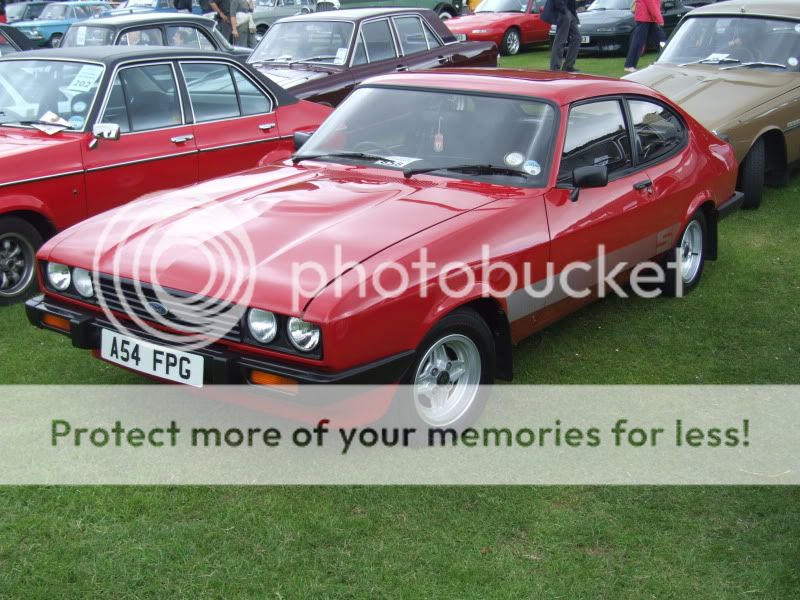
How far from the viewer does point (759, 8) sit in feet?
28.5

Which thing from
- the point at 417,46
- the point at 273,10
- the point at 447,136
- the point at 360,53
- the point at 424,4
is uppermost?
the point at 447,136

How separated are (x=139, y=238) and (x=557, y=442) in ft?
6.87

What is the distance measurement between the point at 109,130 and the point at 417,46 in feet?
19.1

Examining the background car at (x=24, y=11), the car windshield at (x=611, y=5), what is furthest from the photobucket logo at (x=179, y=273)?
the background car at (x=24, y=11)

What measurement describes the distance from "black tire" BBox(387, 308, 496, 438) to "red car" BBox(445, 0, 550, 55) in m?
15.0

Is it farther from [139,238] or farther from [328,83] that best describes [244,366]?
[328,83]

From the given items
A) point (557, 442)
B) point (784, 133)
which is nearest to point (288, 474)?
point (557, 442)

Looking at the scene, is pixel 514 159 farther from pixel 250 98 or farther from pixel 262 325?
pixel 250 98

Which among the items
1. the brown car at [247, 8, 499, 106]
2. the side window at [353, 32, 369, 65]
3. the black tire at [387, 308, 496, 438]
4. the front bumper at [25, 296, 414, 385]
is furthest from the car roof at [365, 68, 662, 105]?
the side window at [353, 32, 369, 65]

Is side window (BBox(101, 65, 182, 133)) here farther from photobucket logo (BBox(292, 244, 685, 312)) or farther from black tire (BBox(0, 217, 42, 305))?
photobucket logo (BBox(292, 244, 685, 312))

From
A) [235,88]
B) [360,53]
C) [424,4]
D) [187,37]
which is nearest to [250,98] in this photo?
[235,88]

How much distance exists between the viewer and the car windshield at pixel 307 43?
10.1 m

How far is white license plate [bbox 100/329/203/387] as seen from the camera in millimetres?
3702

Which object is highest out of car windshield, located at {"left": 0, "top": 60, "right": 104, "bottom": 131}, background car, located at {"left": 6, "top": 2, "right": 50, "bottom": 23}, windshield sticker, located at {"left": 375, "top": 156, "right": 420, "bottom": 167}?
car windshield, located at {"left": 0, "top": 60, "right": 104, "bottom": 131}
